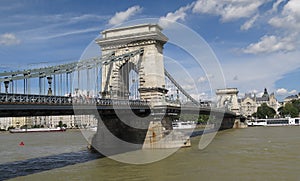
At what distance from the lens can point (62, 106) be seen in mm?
22297

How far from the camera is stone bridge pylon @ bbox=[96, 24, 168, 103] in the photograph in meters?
35.8

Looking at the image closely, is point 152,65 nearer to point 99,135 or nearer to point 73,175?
point 99,135

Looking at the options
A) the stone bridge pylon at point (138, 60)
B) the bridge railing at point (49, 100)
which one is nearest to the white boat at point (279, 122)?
the stone bridge pylon at point (138, 60)

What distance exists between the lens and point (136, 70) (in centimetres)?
3847

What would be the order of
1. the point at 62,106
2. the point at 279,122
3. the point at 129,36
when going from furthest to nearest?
the point at 279,122, the point at 129,36, the point at 62,106

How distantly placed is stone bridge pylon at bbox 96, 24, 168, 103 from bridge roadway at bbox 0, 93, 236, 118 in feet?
7.31

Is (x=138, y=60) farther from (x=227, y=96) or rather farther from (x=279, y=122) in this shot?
(x=279, y=122)

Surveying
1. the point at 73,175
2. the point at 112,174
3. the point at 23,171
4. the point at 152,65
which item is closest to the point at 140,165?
the point at 112,174

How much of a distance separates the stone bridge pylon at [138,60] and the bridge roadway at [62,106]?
7.31 ft

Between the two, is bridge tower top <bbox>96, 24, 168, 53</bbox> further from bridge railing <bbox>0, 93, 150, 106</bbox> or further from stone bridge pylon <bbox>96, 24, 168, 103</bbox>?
bridge railing <bbox>0, 93, 150, 106</bbox>

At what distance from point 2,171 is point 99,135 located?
42.5 feet

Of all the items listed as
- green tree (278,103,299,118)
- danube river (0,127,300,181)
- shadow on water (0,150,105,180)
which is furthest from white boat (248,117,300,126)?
shadow on water (0,150,105,180)

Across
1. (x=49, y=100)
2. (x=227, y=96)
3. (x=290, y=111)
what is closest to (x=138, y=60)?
(x=49, y=100)

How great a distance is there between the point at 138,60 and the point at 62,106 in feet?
50.0
